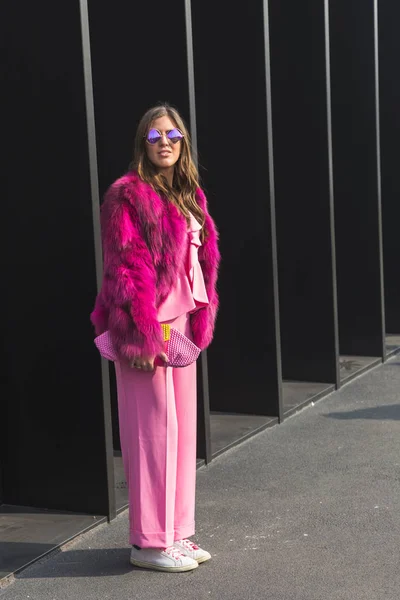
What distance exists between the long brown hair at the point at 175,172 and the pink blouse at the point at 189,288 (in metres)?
0.07

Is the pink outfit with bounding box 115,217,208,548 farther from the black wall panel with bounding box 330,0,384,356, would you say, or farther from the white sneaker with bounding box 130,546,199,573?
the black wall panel with bounding box 330,0,384,356

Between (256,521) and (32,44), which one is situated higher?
(32,44)

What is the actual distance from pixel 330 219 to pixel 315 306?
27.1 inches

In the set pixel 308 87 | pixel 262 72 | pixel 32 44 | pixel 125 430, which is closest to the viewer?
pixel 125 430

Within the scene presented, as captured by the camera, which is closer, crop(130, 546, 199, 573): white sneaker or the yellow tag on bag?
the yellow tag on bag

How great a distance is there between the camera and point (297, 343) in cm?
835

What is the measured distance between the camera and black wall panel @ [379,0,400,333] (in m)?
10.5

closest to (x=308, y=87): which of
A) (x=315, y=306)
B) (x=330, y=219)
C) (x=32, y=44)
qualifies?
(x=330, y=219)

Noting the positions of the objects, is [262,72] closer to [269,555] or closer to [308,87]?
[308,87]

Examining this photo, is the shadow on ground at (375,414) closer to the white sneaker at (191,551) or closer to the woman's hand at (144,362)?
the white sneaker at (191,551)

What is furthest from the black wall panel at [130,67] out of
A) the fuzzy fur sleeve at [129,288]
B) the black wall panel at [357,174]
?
the black wall panel at [357,174]

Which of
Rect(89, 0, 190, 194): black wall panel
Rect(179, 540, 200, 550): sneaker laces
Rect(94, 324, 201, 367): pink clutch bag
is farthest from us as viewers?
Rect(89, 0, 190, 194): black wall panel

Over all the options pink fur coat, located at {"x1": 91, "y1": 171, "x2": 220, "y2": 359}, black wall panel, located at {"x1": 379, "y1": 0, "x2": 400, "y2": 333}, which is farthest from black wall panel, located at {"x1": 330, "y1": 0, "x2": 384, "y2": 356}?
pink fur coat, located at {"x1": 91, "y1": 171, "x2": 220, "y2": 359}

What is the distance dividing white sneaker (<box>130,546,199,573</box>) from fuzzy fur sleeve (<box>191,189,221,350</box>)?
0.87 metres
